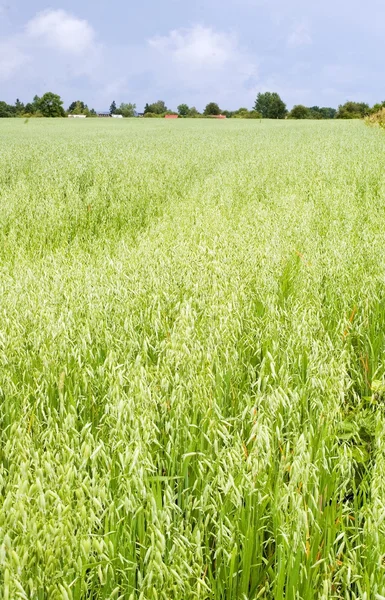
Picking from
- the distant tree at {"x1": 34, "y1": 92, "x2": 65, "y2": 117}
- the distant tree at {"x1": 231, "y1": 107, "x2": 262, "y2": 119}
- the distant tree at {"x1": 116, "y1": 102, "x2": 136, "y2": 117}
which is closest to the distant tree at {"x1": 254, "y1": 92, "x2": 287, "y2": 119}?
the distant tree at {"x1": 231, "y1": 107, "x2": 262, "y2": 119}

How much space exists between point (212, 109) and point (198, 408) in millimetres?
124986

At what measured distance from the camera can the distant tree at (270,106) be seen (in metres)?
125

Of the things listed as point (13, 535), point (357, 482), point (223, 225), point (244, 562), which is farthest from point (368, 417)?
point (223, 225)

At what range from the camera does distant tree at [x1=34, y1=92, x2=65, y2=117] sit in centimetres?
10044

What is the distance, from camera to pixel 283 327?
2592 millimetres

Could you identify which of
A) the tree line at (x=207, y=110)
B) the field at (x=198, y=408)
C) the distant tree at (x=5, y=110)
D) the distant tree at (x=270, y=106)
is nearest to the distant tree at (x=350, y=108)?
the tree line at (x=207, y=110)

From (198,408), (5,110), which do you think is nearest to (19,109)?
(5,110)

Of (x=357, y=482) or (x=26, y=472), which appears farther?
(x=357, y=482)

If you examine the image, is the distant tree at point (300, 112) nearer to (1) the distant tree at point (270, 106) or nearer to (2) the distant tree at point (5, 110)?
(1) the distant tree at point (270, 106)

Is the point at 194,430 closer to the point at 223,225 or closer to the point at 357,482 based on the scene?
the point at 357,482

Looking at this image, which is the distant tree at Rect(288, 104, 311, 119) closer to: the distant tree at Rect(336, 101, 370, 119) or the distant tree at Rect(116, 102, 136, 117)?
the distant tree at Rect(336, 101, 370, 119)

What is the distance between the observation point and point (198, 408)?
5.90 feet

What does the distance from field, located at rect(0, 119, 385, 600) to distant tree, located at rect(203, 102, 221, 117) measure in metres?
121

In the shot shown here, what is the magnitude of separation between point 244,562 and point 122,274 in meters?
2.29
